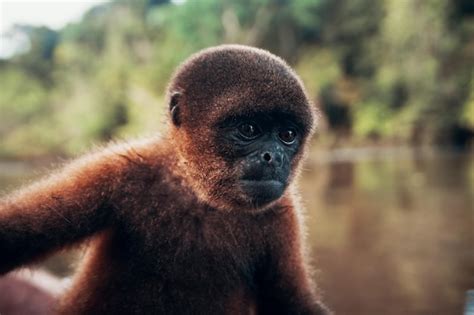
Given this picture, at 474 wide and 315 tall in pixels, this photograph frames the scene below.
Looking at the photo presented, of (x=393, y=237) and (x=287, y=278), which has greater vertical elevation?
(x=393, y=237)

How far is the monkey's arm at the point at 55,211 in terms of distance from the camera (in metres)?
2.80

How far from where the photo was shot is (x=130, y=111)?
4003 centimetres

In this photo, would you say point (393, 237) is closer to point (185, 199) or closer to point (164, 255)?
point (185, 199)

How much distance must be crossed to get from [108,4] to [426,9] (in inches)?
1272

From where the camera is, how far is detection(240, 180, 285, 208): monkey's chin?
114 inches

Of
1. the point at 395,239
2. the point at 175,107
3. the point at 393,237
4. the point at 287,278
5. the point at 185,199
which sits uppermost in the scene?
the point at 393,237

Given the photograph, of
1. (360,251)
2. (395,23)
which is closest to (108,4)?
(395,23)

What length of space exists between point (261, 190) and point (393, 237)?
485 inches

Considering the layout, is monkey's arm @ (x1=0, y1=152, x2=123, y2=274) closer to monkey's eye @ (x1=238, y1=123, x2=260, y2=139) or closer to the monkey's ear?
the monkey's ear

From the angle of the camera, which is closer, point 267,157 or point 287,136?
point 267,157

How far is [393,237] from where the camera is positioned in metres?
14.6

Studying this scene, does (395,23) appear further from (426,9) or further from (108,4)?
(108,4)

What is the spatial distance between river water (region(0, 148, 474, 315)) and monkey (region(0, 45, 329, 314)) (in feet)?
1.56

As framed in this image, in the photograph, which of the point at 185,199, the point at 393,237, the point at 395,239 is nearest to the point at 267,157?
the point at 185,199
